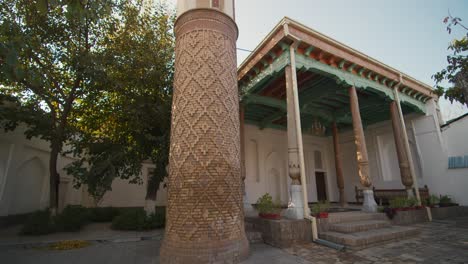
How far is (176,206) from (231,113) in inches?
91.1

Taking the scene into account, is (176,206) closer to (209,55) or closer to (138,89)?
(209,55)

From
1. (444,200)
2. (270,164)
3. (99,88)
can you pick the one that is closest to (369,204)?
(444,200)

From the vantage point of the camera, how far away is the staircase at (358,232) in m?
5.60

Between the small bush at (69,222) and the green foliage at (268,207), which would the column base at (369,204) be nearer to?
the green foliage at (268,207)

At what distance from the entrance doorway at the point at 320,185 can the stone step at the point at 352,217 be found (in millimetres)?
7803

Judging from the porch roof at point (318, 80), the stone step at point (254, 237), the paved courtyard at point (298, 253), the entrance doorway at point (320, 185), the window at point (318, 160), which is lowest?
the paved courtyard at point (298, 253)

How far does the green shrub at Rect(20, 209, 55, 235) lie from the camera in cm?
783

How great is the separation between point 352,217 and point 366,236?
1.59m

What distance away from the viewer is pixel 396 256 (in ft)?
15.7

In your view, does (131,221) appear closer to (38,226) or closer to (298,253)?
(38,226)

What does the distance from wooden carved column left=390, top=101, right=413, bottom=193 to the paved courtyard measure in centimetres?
312

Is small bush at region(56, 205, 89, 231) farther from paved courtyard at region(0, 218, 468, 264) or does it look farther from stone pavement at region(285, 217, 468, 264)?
stone pavement at region(285, 217, 468, 264)

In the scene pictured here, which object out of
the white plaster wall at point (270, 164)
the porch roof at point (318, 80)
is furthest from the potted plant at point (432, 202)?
the white plaster wall at point (270, 164)

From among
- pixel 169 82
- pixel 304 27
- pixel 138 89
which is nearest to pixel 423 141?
pixel 304 27
